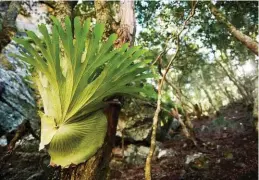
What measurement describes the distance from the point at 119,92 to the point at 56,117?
2.85 feet

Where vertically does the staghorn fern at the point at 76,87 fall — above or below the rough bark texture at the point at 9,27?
below

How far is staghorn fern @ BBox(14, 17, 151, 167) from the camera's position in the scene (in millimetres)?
3127

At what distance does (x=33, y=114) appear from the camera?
6.98m

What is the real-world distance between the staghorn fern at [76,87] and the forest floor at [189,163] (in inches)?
42.3

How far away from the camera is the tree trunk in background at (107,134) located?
3202 millimetres

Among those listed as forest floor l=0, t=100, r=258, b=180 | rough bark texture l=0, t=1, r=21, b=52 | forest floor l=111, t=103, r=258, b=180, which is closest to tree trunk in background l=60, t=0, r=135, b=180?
forest floor l=0, t=100, r=258, b=180

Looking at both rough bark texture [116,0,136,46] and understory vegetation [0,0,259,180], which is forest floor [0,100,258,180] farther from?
rough bark texture [116,0,136,46]

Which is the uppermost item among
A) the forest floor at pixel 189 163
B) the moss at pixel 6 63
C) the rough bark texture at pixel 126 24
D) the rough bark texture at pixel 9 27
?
Result: the rough bark texture at pixel 9 27

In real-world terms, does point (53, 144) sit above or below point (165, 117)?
below

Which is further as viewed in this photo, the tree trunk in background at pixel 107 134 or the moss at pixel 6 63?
the moss at pixel 6 63

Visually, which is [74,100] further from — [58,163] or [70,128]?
[58,163]

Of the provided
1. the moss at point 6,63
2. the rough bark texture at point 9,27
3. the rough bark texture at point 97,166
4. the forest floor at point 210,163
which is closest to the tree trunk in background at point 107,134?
the rough bark texture at point 97,166

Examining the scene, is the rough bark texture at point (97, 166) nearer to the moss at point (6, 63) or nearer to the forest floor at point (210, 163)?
the forest floor at point (210, 163)

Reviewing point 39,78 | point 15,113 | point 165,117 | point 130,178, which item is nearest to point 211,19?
point 165,117
